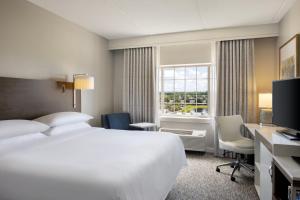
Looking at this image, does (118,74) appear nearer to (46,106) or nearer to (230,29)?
(46,106)

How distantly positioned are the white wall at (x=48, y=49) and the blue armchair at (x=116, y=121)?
415 millimetres

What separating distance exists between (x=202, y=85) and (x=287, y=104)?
7.86 feet

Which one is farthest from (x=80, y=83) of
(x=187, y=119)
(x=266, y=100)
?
(x=266, y=100)

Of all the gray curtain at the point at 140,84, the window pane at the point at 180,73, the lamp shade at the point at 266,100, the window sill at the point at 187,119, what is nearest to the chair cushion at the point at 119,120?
the gray curtain at the point at 140,84

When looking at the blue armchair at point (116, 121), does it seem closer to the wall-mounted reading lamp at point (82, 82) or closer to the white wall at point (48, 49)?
the white wall at point (48, 49)

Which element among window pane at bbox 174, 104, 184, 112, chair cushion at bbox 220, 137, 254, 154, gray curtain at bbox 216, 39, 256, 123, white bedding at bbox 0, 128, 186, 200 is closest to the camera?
white bedding at bbox 0, 128, 186, 200

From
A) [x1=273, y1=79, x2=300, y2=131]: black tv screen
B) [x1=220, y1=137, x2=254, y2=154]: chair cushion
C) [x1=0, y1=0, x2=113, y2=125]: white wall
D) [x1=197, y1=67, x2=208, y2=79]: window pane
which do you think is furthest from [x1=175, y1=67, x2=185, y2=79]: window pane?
[x1=273, y1=79, x2=300, y2=131]: black tv screen

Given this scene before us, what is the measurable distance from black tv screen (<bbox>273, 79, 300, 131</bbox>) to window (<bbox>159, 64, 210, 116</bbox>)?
6.78 ft

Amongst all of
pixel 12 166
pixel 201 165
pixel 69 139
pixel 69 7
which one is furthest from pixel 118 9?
pixel 201 165

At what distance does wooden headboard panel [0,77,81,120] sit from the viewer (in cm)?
245

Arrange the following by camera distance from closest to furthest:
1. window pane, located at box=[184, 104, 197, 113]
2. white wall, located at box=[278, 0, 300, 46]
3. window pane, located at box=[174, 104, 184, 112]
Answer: white wall, located at box=[278, 0, 300, 46] < window pane, located at box=[184, 104, 197, 113] < window pane, located at box=[174, 104, 184, 112]

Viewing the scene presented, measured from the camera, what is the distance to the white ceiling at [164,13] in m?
2.89

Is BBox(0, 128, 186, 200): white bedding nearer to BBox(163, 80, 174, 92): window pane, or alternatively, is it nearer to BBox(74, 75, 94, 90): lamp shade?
BBox(74, 75, 94, 90): lamp shade

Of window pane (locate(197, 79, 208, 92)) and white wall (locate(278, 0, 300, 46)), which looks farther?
window pane (locate(197, 79, 208, 92))
